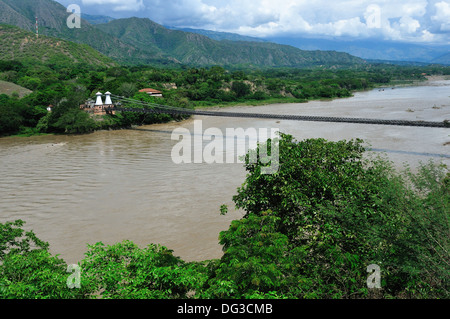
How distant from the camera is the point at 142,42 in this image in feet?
570

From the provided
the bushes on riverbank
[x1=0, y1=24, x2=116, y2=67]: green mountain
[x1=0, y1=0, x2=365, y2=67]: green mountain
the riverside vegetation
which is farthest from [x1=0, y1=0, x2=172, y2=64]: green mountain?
the bushes on riverbank

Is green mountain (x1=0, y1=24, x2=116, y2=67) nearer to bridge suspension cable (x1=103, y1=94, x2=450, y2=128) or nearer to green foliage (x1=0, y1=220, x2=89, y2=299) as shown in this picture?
bridge suspension cable (x1=103, y1=94, x2=450, y2=128)

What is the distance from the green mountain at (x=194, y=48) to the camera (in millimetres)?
160875

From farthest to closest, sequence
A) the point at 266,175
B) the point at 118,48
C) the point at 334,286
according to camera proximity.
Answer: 1. the point at 118,48
2. the point at 266,175
3. the point at 334,286

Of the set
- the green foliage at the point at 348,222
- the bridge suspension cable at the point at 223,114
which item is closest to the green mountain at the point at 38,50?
the bridge suspension cable at the point at 223,114

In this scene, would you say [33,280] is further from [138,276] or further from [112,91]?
[112,91]

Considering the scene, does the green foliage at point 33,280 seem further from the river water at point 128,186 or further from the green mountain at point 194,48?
the green mountain at point 194,48

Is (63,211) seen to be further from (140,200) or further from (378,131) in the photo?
(378,131)

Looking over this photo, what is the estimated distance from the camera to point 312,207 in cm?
540

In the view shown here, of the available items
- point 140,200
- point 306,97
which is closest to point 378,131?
point 140,200

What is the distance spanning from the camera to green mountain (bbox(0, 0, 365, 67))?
115062 mm

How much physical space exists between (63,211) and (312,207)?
24.6 ft

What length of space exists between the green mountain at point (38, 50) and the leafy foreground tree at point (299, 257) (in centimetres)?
5877
